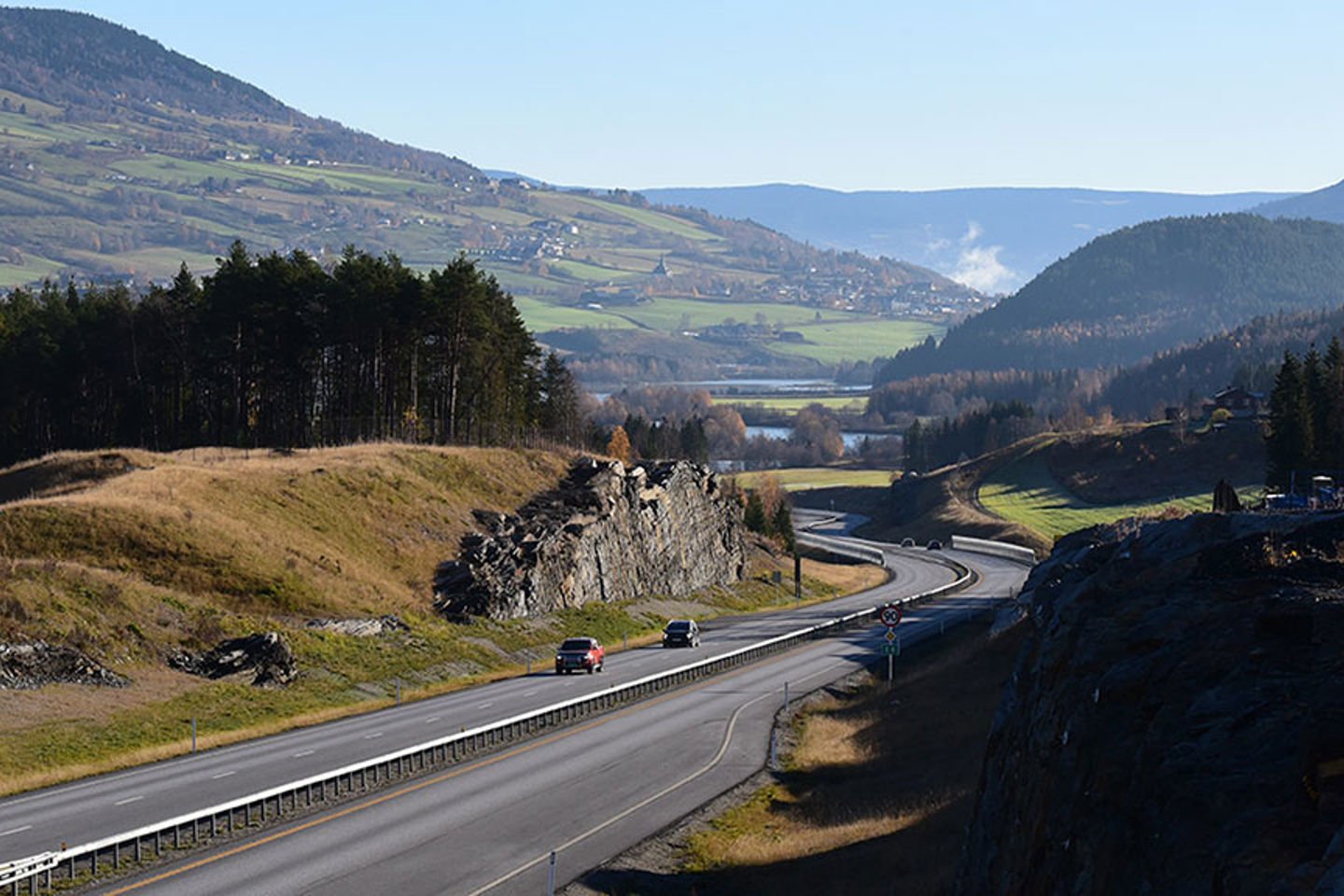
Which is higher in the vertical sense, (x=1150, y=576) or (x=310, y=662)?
(x=1150, y=576)

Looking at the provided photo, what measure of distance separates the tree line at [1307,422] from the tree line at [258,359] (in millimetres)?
56020

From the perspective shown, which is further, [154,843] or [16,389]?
[16,389]

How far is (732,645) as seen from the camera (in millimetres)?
75688

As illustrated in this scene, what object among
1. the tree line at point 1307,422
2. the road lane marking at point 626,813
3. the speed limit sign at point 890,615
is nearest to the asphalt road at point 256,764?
the road lane marking at point 626,813

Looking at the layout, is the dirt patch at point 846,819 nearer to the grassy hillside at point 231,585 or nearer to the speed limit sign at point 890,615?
the speed limit sign at point 890,615

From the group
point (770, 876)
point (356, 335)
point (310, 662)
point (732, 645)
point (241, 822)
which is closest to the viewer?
point (770, 876)

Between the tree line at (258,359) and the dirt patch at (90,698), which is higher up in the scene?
the tree line at (258,359)

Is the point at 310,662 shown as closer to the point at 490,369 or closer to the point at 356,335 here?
the point at 356,335

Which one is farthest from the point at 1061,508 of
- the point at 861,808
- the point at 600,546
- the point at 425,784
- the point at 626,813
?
the point at 626,813

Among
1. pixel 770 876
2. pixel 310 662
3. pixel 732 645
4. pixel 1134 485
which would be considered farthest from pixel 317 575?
pixel 1134 485

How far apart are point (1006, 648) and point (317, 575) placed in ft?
93.0

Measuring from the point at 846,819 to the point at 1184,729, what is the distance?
748 inches

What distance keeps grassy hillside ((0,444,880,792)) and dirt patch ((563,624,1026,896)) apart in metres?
16.1

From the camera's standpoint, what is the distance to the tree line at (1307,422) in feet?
351
